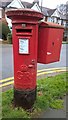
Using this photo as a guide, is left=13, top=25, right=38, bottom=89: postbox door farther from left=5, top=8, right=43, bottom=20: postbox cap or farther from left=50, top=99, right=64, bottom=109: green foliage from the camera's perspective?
left=50, top=99, right=64, bottom=109: green foliage

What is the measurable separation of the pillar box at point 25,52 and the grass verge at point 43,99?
16 centimetres

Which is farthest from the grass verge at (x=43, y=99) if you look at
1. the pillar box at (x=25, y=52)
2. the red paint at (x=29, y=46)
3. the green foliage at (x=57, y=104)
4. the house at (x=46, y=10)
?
the house at (x=46, y=10)

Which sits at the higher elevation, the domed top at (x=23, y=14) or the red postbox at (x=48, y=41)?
the domed top at (x=23, y=14)

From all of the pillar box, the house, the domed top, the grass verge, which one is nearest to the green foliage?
the grass verge

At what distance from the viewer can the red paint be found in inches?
154

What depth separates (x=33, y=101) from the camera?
14.0 feet

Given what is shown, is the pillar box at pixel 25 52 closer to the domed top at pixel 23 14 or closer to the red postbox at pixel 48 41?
the domed top at pixel 23 14

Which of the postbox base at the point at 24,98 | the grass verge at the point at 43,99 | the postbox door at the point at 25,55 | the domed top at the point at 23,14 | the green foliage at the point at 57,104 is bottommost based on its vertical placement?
the green foliage at the point at 57,104

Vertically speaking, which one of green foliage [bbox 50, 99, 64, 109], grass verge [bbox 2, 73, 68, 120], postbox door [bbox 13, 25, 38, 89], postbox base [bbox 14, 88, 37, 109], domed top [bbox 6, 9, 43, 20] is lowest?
green foliage [bbox 50, 99, 64, 109]

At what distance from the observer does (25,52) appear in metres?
4.04

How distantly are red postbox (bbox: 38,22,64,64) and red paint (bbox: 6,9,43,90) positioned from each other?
0.19 meters

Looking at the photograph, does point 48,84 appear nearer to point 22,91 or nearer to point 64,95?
point 64,95

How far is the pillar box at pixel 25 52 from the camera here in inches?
154

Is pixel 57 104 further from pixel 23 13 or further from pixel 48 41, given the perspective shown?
pixel 23 13
